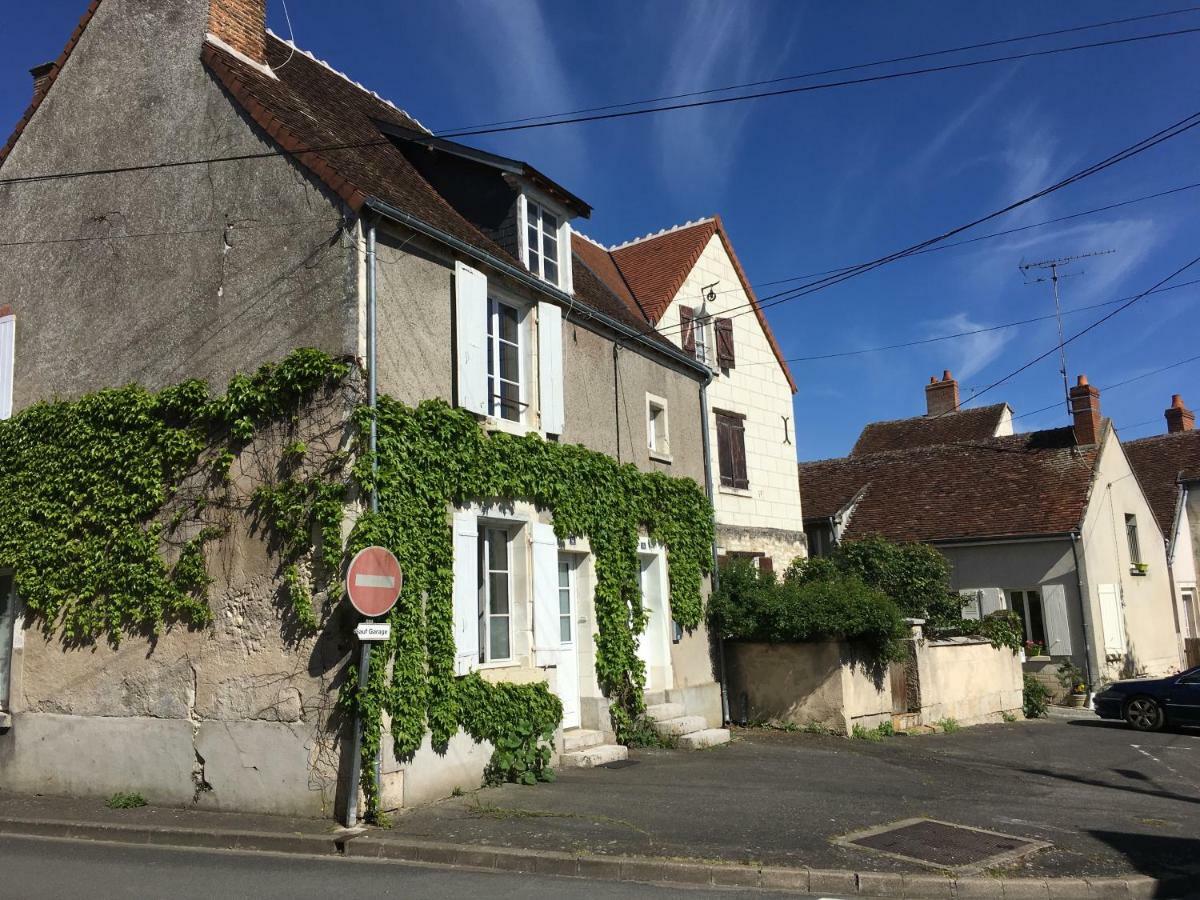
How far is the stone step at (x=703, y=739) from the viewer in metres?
12.7

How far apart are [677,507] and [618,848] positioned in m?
7.55

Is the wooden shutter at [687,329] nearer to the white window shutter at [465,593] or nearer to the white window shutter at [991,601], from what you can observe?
the white window shutter at [465,593]

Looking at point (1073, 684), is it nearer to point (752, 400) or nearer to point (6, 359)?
point (752, 400)

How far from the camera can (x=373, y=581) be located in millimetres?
8336

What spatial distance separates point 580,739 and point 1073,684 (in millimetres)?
13887

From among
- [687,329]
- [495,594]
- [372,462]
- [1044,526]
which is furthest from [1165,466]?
[372,462]

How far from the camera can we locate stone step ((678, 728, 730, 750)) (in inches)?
501

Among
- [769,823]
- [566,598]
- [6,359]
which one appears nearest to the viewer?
[769,823]

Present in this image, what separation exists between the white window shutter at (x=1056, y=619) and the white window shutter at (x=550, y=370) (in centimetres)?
1459

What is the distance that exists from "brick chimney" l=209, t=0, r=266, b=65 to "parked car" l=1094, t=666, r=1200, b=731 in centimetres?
1646

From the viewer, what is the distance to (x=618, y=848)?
7348mm

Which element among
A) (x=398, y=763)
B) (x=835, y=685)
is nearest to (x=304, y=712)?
(x=398, y=763)

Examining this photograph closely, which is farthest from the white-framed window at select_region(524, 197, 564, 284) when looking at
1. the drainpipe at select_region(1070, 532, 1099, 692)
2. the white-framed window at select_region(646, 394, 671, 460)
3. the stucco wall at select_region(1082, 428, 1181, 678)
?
the stucco wall at select_region(1082, 428, 1181, 678)

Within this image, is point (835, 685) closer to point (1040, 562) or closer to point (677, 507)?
point (677, 507)
